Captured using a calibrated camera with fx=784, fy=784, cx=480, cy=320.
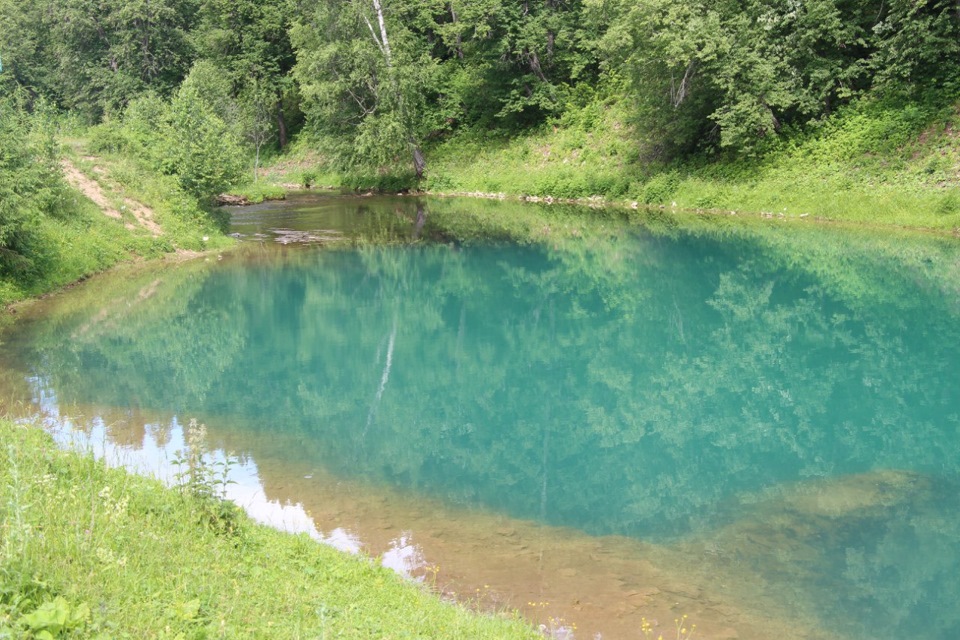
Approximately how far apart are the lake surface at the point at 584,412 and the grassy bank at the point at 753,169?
3888mm

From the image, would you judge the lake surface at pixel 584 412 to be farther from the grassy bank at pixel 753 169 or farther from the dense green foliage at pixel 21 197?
the grassy bank at pixel 753 169

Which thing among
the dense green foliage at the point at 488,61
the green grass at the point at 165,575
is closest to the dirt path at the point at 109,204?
the dense green foliage at the point at 488,61

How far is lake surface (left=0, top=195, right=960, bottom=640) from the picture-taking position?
841 cm

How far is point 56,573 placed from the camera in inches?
205

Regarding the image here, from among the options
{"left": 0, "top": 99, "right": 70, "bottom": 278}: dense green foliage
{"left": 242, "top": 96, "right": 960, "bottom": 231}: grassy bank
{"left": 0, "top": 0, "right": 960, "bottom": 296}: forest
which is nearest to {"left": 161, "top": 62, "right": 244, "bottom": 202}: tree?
{"left": 0, "top": 0, "right": 960, "bottom": 296}: forest

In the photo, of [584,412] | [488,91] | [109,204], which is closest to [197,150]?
[109,204]

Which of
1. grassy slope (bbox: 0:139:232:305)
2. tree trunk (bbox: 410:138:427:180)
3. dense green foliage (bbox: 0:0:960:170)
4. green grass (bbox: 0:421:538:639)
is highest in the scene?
dense green foliage (bbox: 0:0:960:170)

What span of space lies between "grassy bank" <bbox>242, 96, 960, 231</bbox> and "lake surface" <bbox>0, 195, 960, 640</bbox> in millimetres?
3888

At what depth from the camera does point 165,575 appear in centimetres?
585

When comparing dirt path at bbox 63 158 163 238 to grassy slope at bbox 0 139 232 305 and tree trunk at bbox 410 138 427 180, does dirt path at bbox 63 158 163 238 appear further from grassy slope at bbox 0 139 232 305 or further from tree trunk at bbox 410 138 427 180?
tree trunk at bbox 410 138 427 180

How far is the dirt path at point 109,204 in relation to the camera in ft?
93.7

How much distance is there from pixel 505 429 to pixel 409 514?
3452 mm

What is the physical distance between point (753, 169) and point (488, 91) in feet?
67.9

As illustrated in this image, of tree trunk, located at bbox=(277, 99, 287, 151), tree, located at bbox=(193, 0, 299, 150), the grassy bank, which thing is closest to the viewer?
the grassy bank
